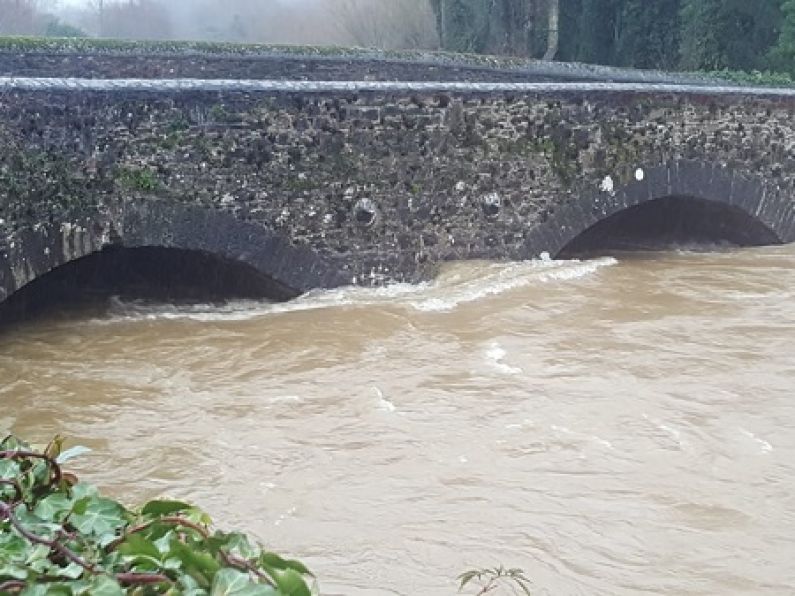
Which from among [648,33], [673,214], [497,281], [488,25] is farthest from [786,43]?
[497,281]

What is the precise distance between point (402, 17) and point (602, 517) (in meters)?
32.4

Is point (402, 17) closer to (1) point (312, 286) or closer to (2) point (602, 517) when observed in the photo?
(1) point (312, 286)

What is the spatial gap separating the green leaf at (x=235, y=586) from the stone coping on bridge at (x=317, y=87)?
8.76m

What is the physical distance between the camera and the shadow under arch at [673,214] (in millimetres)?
13445

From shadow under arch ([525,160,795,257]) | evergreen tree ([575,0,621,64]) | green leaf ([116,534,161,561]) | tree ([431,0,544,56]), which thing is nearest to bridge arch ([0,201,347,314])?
shadow under arch ([525,160,795,257])

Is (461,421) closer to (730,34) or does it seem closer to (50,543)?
(50,543)

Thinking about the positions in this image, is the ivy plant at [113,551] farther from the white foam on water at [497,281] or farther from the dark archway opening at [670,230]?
the dark archway opening at [670,230]

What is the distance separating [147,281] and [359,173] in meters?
2.68

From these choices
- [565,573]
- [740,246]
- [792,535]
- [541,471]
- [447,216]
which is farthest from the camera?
[740,246]

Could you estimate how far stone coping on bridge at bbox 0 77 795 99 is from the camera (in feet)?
33.3

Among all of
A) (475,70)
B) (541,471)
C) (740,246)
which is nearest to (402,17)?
(475,70)

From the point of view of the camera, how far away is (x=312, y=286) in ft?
38.6

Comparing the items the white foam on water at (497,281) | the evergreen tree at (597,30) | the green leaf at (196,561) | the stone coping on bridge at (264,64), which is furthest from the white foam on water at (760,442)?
the evergreen tree at (597,30)

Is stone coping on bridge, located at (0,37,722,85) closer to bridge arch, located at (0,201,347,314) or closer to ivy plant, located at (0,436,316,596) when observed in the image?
bridge arch, located at (0,201,347,314)
